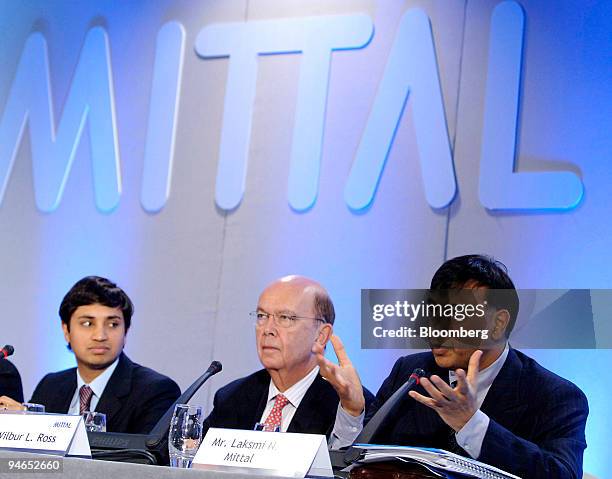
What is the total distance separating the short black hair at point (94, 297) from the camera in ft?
12.2

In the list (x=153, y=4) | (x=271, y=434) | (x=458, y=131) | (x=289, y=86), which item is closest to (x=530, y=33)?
(x=458, y=131)

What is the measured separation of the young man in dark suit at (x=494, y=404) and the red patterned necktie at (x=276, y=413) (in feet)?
1.17

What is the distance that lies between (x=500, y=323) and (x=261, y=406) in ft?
2.81

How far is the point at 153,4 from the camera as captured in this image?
4.82 meters

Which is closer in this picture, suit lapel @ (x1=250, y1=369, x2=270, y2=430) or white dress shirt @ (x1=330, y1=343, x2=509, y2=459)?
white dress shirt @ (x1=330, y1=343, x2=509, y2=459)

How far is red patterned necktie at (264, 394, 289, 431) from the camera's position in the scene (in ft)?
9.97

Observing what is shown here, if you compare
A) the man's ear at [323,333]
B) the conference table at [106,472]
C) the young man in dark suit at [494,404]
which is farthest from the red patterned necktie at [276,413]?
the conference table at [106,472]

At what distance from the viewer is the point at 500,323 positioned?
2.75 m

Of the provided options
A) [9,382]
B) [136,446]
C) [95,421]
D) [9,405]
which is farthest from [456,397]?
[9,382]

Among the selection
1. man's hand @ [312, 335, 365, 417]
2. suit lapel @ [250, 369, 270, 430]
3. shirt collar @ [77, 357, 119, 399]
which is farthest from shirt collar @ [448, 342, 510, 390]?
shirt collar @ [77, 357, 119, 399]

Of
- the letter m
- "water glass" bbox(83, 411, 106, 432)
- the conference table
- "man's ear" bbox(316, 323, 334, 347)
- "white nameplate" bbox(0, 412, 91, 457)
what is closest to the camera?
the conference table

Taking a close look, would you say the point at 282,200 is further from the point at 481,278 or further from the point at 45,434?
the point at 45,434

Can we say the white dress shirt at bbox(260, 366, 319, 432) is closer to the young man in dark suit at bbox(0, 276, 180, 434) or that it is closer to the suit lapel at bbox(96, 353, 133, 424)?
the young man in dark suit at bbox(0, 276, 180, 434)

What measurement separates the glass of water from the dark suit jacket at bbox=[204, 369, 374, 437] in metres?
0.77
